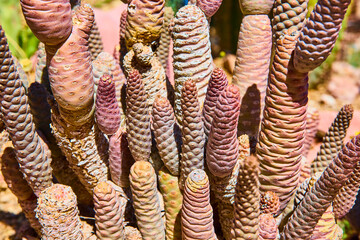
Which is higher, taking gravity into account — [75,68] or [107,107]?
[75,68]

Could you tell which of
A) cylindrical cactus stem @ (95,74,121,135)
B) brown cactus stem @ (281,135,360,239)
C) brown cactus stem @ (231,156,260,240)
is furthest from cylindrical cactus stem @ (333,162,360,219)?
cylindrical cactus stem @ (95,74,121,135)

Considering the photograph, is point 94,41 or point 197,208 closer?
point 197,208

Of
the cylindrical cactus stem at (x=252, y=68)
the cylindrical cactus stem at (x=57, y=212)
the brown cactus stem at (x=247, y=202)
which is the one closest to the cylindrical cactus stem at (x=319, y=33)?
the brown cactus stem at (x=247, y=202)

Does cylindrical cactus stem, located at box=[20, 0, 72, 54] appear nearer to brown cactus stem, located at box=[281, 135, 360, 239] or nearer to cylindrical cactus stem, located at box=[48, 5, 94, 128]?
cylindrical cactus stem, located at box=[48, 5, 94, 128]

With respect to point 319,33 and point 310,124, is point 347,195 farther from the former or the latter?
point 319,33

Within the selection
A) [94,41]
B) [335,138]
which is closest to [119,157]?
[94,41]

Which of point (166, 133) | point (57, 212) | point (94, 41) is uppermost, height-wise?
point (94, 41)

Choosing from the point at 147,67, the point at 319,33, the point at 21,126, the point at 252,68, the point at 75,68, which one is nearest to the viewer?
the point at 319,33
